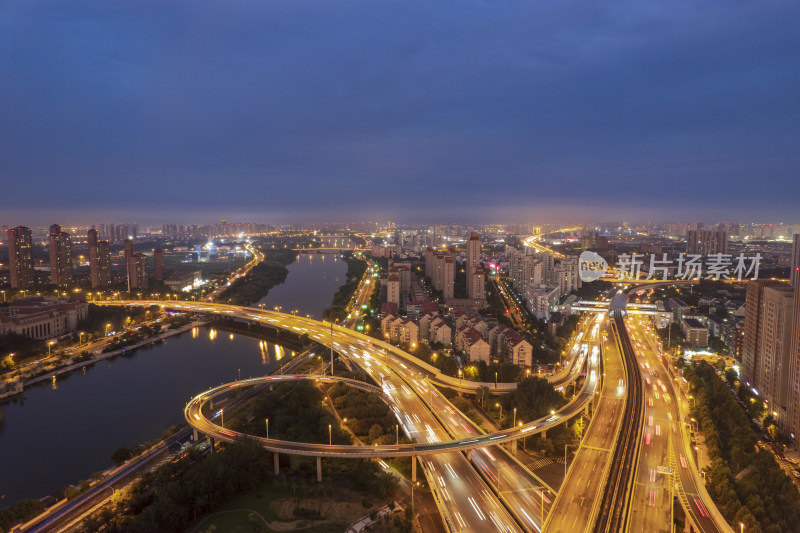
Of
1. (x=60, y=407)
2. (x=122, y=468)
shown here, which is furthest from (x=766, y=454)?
(x=60, y=407)

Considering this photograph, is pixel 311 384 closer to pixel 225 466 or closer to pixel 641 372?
pixel 225 466

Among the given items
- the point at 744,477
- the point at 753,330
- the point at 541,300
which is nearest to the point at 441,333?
the point at 541,300

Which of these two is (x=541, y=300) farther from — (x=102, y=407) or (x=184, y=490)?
(x=102, y=407)

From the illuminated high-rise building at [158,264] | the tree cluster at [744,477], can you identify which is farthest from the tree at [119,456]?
the illuminated high-rise building at [158,264]

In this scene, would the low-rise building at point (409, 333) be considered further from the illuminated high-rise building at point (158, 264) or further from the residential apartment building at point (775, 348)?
the illuminated high-rise building at point (158, 264)

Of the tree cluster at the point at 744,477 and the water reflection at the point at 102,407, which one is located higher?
the tree cluster at the point at 744,477

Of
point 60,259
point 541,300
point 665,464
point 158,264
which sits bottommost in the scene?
point 665,464

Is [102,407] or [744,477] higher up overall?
[744,477]
